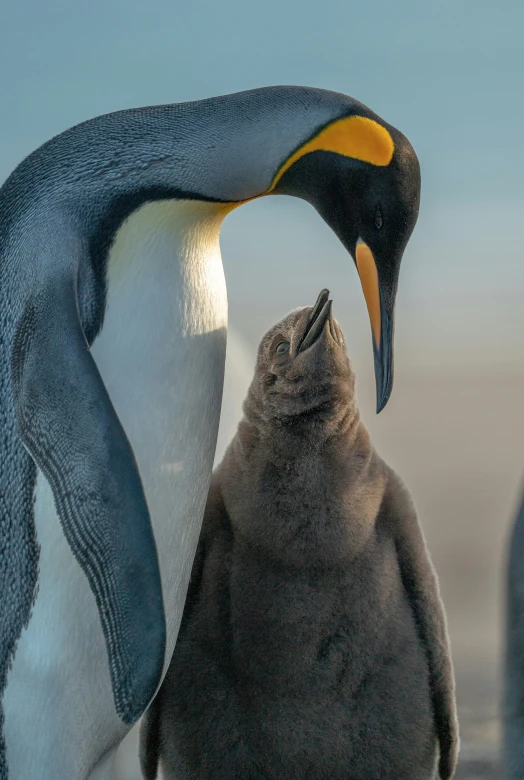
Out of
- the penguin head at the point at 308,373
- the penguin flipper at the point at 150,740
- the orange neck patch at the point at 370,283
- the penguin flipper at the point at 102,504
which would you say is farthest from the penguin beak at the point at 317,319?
the penguin flipper at the point at 150,740

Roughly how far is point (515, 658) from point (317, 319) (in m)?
0.80

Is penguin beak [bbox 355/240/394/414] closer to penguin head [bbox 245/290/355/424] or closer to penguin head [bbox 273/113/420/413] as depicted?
penguin head [bbox 273/113/420/413]

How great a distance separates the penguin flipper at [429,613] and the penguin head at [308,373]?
249 millimetres

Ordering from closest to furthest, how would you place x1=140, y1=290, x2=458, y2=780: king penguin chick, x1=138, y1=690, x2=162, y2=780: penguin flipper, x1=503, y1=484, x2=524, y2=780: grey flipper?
x1=503, y1=484, x2=524, y2=780: grey flipper
x1=140, y1=290, x2=458, y2=780: king penguin chick
x1=138, y1=690, x2=162, y2=780: penguin flipper

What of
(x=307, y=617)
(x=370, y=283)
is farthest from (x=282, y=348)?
(x=307, y=617)

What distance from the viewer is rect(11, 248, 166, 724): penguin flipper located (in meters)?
1.44

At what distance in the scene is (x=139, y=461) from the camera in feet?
5.77

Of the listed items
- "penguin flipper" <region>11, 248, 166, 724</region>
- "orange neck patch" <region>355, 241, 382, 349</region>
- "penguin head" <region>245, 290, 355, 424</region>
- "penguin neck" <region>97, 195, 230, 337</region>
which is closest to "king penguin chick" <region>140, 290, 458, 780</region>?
"penguin head" <region>245, 290, 355, 424</region>

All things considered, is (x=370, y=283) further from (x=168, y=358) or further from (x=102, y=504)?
(x=102, y=504)

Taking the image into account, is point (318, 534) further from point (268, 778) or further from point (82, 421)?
point (82, 421)

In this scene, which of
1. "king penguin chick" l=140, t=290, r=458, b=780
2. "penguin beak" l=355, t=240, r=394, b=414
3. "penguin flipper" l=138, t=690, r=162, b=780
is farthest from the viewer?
"penguin flipper" l=138, t=690, r=162, b=780

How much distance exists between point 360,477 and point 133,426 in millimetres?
518

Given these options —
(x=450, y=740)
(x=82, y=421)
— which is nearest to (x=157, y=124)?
(x=82, y=421)

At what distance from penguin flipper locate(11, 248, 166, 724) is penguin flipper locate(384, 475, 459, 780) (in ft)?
2.41
